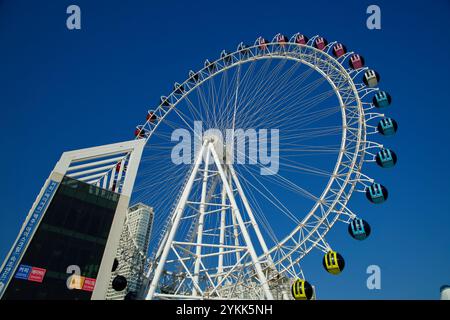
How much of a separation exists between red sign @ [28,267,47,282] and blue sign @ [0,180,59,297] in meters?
0.62

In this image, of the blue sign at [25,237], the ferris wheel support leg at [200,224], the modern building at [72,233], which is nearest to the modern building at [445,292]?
the ferris wheel support leg at [200,224]

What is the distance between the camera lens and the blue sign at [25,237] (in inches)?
491

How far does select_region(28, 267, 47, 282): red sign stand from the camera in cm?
1293

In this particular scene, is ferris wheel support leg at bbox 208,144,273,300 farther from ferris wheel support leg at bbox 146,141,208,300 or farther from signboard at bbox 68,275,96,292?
signboard at bbox 68,275,96,292

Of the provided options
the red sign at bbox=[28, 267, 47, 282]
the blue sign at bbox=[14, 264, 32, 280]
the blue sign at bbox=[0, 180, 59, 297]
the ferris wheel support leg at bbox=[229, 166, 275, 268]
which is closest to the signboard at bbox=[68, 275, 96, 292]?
the red sign at bbox=[28, 267, 47, 282]

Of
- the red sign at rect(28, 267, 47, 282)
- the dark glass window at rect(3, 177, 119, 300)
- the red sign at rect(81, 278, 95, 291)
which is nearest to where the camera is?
the red sign at rect(28, 267, 47, 282)

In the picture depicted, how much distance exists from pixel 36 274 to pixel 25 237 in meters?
1.47

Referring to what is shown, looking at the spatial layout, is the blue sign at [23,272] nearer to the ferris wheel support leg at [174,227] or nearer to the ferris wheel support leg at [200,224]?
the ferris wheel support leg at [174,227]

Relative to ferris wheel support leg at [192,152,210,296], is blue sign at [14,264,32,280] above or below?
below

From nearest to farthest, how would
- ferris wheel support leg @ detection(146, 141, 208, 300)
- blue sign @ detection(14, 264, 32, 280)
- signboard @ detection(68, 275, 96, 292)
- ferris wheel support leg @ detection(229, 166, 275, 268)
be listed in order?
blue sign @ detection(14, 264, 32, 280) < signboard @ detection(68, 275, 96, 292) < ferris wheel support leg @ detection(146, 141, 208, 300) < ferris wheel support leg @ detection(229, 166, 275, 268)

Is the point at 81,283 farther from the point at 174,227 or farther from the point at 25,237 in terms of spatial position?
the point at 174,227

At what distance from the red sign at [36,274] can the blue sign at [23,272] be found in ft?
0.42

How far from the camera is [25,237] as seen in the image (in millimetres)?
13398
